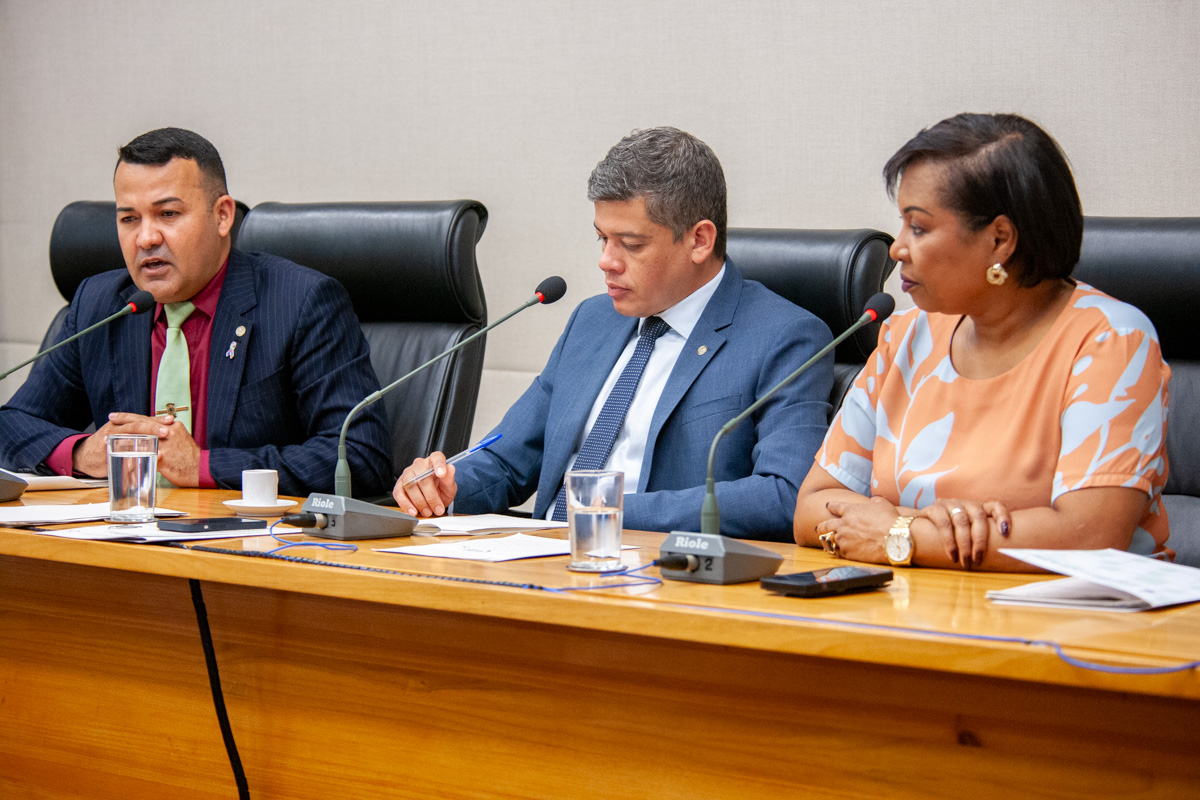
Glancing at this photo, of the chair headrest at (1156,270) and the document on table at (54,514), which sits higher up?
the chair headrest at (1156,270)

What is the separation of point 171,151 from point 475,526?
4.04 ft

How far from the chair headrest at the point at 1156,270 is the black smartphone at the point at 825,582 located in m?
0.84

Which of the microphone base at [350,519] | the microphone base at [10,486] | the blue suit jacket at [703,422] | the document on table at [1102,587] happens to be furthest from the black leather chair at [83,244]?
the document on table at [1102,587]

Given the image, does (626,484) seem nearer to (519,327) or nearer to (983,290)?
(983,290)

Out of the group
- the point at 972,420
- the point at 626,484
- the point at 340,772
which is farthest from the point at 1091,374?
the point at 340,772

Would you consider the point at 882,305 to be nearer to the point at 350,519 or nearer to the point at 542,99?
the point at 350,519

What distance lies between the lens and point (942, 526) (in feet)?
4.19

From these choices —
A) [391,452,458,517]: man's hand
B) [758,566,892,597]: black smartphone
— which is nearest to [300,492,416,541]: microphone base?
[391,452,458,517]: man's hand

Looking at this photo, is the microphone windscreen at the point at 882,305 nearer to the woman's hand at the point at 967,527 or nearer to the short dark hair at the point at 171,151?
the woman's hand at the point at 967,527

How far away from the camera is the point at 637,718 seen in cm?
111

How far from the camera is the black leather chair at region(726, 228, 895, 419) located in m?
1.96

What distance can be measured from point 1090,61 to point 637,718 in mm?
1806

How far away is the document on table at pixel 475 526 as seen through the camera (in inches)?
60.5

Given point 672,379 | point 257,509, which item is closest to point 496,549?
point 257,509
